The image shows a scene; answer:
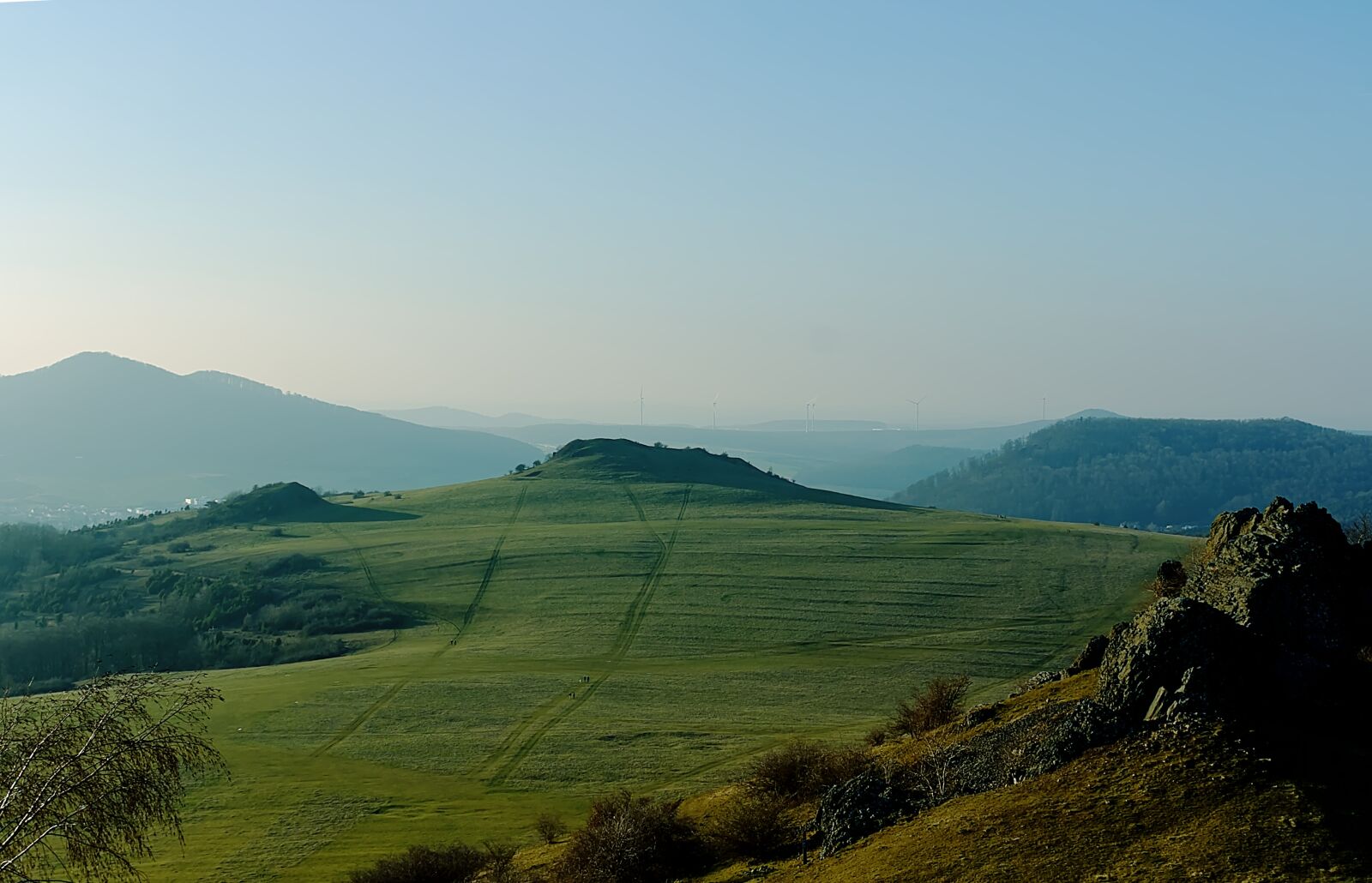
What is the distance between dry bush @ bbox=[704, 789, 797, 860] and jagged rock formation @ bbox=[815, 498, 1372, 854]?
6.85 ft

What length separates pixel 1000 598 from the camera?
4178 inches

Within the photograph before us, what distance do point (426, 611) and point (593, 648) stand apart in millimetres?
27998

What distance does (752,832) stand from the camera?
80.8ft

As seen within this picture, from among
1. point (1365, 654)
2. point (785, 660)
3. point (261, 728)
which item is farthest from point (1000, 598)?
point (1365, 654)

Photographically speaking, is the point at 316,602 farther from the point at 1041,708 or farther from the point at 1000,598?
the point at 1041,708

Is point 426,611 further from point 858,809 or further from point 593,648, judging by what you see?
point 858,809

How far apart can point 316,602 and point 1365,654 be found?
112865 mm

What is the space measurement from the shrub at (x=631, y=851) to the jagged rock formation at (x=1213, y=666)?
4.27 metres

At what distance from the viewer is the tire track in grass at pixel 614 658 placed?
196ft

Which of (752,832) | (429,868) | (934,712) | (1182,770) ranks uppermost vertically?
(1182,770)

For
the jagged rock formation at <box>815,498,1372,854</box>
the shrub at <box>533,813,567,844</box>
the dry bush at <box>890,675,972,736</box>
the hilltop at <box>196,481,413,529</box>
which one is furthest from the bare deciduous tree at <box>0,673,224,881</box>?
the hilltop at <box>196,481,413,529</box>

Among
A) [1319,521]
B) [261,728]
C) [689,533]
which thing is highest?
[1319,521]

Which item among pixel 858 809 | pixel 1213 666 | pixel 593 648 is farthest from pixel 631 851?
pixel 593 648

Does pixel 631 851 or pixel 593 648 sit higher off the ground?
pixel 631 851
